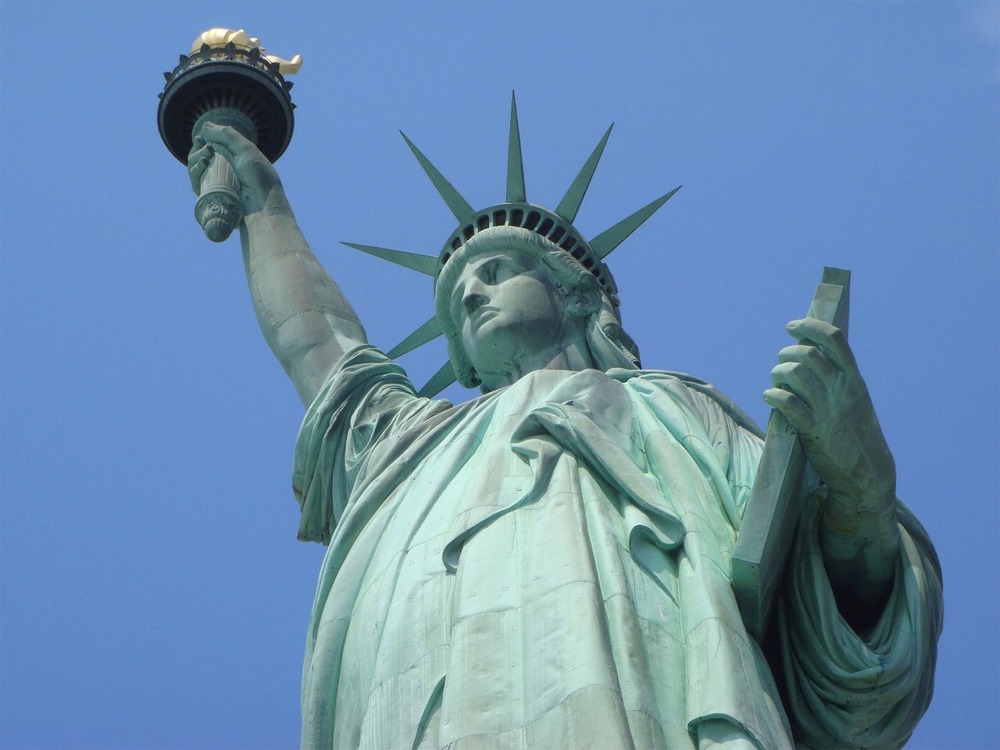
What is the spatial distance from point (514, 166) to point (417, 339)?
3.66 feet

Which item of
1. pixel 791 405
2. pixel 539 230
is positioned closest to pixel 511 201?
pixel 539 230

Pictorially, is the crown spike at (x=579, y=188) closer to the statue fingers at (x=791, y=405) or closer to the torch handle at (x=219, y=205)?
the torch handle at (x=219, y=205)

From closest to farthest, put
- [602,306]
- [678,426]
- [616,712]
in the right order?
[616,712], [678,426], [602,306]

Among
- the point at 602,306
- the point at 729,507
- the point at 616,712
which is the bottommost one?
the point at 616,712

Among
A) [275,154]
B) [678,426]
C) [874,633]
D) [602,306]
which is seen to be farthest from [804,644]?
[275,154]

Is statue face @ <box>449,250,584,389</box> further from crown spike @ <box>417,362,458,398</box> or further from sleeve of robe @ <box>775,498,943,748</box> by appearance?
sleeve of robe @ <box>775,498,943,748</box>

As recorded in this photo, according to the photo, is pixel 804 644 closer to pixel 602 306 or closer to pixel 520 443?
pixel 520 443

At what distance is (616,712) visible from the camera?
838 cm

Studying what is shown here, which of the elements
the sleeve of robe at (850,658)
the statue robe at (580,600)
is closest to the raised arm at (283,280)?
the statue robe at (580,600)

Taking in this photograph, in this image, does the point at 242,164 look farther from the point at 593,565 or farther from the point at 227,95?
the point at 593,565

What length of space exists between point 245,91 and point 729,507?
17.3ft

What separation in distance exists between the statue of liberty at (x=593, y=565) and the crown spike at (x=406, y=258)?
41.0 inches

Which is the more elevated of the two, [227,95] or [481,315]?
[227,95]

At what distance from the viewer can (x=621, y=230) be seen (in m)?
12.6
